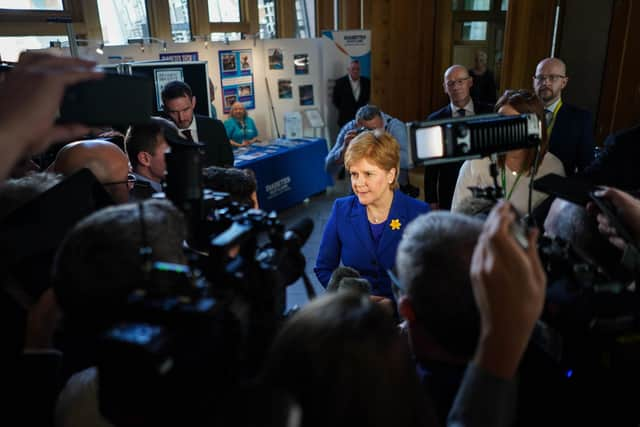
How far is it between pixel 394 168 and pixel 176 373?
5.95ft

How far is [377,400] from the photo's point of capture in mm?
682

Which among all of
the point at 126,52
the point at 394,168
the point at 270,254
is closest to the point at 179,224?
the point at 270,254

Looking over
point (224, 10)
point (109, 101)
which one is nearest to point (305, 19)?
point (224, 10)

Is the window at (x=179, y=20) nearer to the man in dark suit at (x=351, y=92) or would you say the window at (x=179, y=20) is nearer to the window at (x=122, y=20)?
the window at (x=122, y=20)

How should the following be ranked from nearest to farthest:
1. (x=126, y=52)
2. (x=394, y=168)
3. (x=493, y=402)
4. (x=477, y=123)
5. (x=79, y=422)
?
(x=493, y=402)
(x=79, y=422)
(x=477, y=123)
(x=394, y=168)
(x=126, y=52)

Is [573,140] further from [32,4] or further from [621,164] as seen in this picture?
[32,4]

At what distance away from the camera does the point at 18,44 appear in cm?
506

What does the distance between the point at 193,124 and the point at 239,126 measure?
233 centimetres

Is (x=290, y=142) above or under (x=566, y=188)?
under

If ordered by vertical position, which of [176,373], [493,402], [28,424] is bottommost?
[28,424]

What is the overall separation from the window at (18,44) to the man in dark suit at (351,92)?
3.67 metres

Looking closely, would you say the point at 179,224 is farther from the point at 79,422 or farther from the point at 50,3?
the point at 50,3

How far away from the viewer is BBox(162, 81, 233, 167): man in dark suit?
12.0ft

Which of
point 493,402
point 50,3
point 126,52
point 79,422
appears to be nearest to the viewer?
point 493,402
